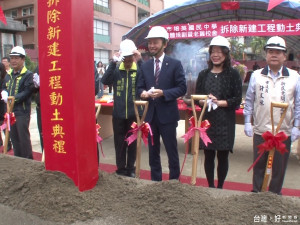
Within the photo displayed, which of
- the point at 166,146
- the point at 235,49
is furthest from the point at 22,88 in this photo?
the point at 235,49

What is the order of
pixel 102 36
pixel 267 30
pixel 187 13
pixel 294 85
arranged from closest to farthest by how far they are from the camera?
pixel 294 85, pixel 267 30, pixel 187 13, pixel 102 36

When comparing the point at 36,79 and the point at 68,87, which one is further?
the point at 36,79

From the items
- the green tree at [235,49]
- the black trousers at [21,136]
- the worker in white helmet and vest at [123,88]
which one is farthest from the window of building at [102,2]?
the worker in white helmet and vest at [123,88]

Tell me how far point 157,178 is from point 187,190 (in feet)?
3.52

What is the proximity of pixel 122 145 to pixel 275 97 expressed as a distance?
6.13 feet

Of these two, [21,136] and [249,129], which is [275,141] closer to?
[249,129]

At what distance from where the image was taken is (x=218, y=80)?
2732 mm

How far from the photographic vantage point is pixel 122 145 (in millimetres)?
3582

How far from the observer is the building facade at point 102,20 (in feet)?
74.4

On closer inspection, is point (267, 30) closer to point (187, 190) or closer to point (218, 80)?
point (218, 80)

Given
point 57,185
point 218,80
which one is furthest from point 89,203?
point 218,80

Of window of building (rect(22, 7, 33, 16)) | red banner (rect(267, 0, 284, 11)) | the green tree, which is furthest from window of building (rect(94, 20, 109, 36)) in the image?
red banner (rect(267, 0, 284, 11))

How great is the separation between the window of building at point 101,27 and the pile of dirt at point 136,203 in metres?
22.6

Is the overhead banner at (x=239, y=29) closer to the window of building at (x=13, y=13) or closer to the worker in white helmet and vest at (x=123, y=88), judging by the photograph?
the worker in white helmet and vest at (x=123, y=88)
